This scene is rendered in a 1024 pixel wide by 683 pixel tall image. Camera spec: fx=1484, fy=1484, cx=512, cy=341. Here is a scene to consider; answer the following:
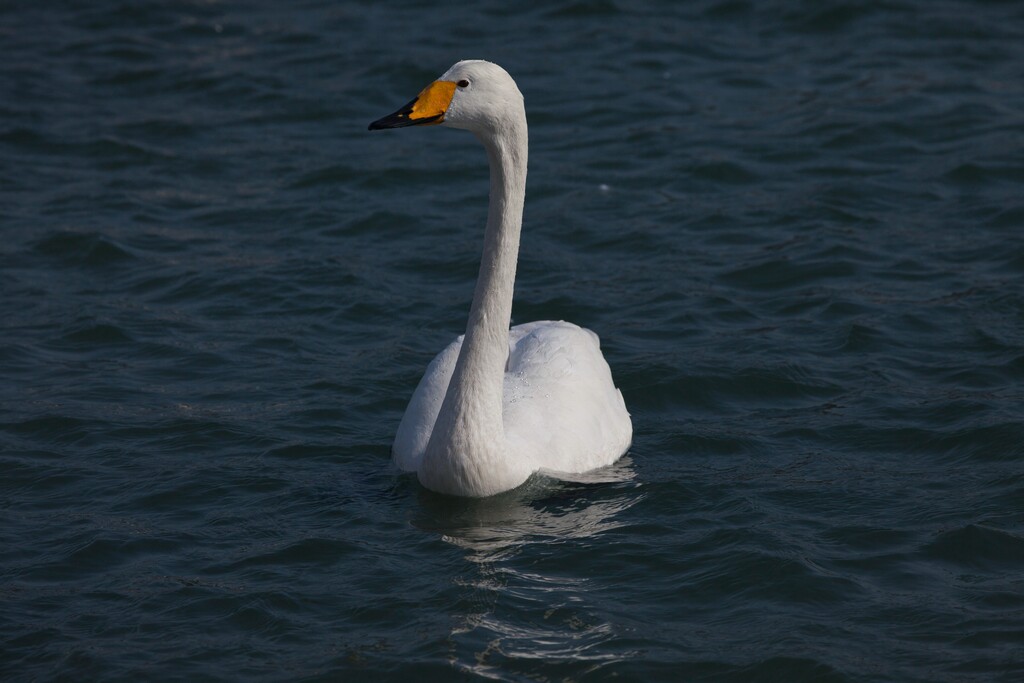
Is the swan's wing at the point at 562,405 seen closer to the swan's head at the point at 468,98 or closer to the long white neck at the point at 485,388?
the long white neck at the point at 485,388

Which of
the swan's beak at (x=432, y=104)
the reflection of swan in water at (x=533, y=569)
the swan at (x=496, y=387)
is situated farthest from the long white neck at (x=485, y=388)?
the swan's beak at (x=432, y=104)

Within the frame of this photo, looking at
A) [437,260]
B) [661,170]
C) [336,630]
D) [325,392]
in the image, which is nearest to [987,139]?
[661,170]

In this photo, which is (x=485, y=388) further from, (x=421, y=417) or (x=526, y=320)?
(x=526, y=320)

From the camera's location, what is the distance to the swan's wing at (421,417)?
8211 mm

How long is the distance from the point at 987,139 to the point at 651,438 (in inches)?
252

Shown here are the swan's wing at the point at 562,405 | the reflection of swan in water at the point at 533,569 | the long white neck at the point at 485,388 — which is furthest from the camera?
the swan's wing at the point at 562,405

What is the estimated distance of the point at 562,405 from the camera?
8438mm

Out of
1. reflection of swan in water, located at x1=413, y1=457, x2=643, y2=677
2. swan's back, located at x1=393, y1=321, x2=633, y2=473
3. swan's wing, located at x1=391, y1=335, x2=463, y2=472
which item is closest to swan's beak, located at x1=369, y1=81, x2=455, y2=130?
swan's wing, located at x1=391, y1=335, x2=463, y2=472

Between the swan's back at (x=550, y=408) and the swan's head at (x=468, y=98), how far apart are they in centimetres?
173

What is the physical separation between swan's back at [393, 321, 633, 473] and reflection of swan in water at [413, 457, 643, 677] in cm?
15

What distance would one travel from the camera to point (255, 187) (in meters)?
13.2

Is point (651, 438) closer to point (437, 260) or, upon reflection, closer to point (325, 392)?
point (325, 392)

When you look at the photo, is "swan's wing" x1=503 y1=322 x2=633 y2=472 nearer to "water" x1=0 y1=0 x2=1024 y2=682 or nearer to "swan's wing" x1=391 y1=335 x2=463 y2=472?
"water" x1=0 y1=0 x2=1024 y2=682

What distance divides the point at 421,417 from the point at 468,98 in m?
1.90
